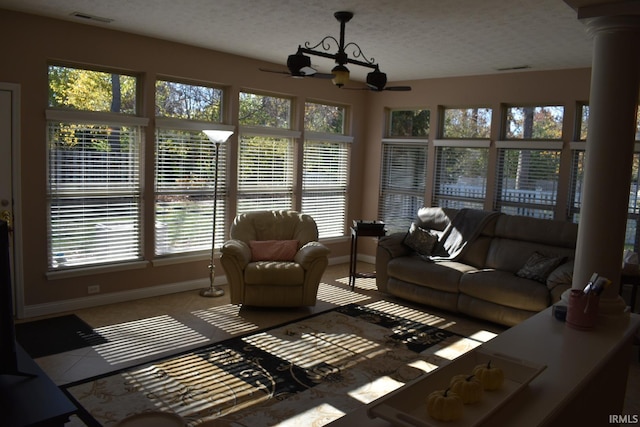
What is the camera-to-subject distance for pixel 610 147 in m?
2.83

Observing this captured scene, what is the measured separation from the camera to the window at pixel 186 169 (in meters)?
5.74

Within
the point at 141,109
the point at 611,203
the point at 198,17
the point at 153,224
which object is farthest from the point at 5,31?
the point at 611,203

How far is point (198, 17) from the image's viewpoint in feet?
14.7

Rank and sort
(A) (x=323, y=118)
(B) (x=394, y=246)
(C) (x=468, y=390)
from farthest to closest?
1. (A) (x=323, y=118)
2. (B) (x=394, y=246)
3. (C) (x=468, y=390)

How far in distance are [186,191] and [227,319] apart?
168 cm

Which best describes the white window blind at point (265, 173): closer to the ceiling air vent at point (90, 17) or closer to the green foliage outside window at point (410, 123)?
the green foliage outside window at point (410, 123)

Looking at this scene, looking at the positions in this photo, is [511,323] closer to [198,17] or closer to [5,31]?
[198,17]

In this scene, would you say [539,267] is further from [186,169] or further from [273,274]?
[186,169]

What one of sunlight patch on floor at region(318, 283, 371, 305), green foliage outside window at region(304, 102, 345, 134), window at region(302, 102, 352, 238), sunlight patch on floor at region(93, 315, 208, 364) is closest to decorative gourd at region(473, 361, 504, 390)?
sunlight patch on floor at region(93, 315, 208, 364)

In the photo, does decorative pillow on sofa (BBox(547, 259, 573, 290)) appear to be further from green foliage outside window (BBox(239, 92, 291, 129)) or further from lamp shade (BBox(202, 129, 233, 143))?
green foliage outside window (BBox(239, 92, 291, 129))

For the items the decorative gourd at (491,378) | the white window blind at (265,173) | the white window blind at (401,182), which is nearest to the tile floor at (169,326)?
the white window blind at (265,173)

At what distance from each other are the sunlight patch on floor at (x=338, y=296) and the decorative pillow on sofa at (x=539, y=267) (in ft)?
5.77

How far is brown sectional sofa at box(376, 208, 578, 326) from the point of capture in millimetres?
5043

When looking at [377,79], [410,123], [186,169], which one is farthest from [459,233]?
[186,169]
